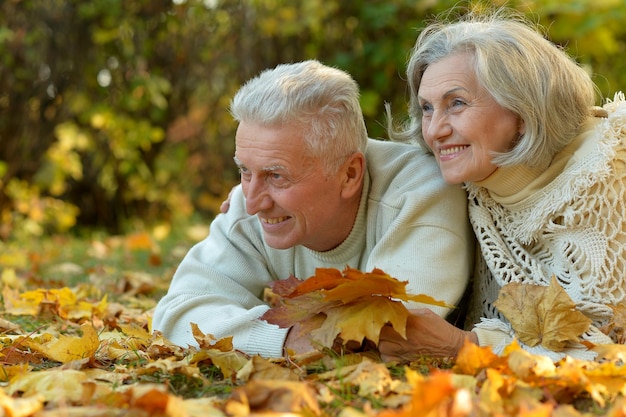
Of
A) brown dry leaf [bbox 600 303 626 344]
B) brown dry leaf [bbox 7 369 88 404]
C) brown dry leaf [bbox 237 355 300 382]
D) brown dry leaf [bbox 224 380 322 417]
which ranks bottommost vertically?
brown dry leaf [bbox 600 303 626 344]

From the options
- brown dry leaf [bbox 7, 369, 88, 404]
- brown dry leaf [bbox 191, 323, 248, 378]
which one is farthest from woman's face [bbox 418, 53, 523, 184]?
brown dry leaf [bbox 7, 369, 88, 404]

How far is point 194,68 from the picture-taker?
294 inches

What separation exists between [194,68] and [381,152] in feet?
15.5

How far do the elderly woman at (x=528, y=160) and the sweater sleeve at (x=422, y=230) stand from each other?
9 centimetres

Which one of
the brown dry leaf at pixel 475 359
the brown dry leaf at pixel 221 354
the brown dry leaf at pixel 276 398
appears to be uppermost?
the brown dry leaf at pixel 276 398

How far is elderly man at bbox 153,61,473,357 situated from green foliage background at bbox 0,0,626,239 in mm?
3701

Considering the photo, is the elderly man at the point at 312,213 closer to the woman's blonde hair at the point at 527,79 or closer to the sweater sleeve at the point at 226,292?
the sweater sleeve at the point at 226,292

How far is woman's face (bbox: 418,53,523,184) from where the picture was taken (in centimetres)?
269

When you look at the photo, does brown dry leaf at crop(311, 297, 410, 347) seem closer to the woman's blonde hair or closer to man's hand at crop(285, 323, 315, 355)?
man's hand at crop(285, 323, 315, 355)

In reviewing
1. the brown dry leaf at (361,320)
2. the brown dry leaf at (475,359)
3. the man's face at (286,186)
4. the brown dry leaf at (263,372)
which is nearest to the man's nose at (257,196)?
the man's face at (286,186)

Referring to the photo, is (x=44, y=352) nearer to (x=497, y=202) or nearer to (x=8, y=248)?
(x=497, y=202)

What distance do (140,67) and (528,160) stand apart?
5118 millimetres

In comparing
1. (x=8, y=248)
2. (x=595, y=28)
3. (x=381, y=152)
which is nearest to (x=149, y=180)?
(x=8, y=248)

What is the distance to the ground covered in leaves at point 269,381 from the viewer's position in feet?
5.73
